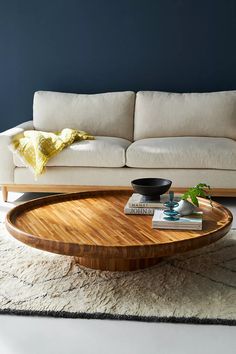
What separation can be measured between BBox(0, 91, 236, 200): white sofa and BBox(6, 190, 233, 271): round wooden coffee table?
862 mm

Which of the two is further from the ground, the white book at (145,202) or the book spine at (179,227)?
the white book at (145,202)

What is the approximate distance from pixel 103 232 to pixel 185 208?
1.39ft

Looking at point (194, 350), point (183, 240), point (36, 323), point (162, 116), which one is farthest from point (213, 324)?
point (162, 116)

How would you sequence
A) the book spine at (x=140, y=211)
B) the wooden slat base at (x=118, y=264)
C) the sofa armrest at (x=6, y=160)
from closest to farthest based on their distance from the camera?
the wooden slat base at (x=118, y=264)
the book spine at (x=140, y=211)
the sofa armrest at (x=6, y=160)

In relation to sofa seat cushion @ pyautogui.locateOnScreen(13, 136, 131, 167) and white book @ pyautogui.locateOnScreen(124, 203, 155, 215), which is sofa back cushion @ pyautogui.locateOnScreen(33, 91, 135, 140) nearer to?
sofa seat cushion @ pyautogui.locateOnScreen(13, 136, 131, 167)

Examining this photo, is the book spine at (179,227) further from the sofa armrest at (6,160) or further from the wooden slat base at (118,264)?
the sofa armrest at (6,160)

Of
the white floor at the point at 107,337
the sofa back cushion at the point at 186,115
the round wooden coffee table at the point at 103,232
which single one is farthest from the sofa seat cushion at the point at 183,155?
the white floor at the point at 107,337

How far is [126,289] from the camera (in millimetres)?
2164

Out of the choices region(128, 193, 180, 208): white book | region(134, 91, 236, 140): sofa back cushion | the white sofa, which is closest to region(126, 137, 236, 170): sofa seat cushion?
the white sofa

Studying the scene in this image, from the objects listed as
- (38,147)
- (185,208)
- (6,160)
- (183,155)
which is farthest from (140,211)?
(6,160)

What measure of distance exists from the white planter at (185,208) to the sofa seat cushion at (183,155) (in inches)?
48.0

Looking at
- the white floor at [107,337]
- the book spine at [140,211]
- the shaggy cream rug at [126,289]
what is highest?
the book spine at [140,211]

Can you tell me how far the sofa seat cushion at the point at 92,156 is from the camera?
3.62 meters

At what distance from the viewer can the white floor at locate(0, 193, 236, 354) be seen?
5.72ft
